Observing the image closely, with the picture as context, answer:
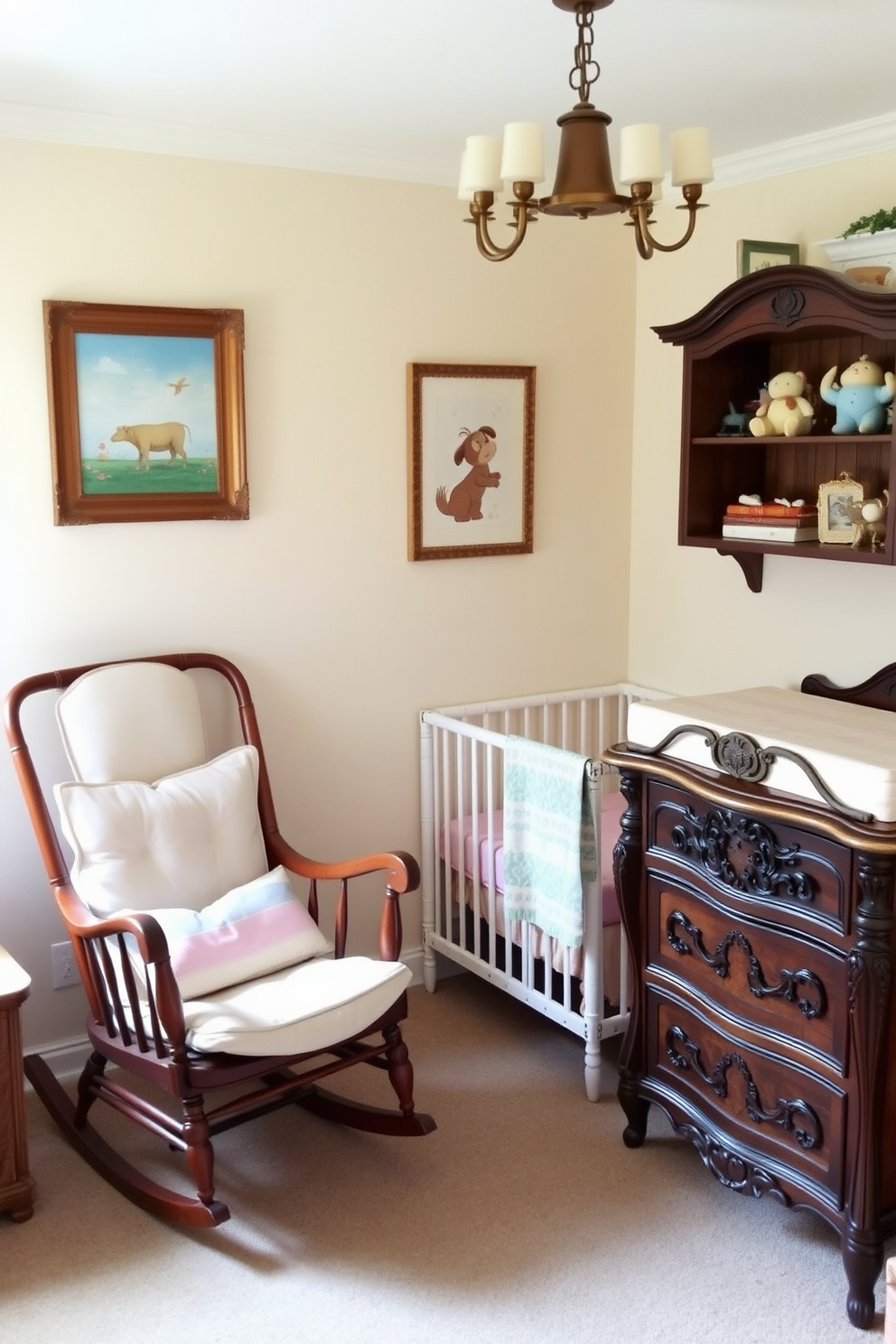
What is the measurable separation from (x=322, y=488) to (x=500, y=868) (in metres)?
1.13

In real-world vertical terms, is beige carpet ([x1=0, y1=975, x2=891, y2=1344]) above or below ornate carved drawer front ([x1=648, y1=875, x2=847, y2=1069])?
below

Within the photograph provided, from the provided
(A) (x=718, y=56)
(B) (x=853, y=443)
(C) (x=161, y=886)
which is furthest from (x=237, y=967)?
(A) (x=718, y=56)

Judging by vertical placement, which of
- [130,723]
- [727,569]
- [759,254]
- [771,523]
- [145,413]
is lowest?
[130,723]

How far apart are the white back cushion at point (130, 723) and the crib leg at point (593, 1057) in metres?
1.17

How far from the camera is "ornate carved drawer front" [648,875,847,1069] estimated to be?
89.2 inches

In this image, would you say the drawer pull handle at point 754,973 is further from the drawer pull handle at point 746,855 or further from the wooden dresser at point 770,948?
the drawer pull handle at point 746,855

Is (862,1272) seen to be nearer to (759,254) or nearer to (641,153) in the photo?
(641,153)

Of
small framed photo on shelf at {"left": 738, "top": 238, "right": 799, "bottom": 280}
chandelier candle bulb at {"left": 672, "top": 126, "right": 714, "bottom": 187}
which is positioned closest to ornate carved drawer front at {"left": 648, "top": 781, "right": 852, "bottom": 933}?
chandelier candle bulb at {"left": 672, "top": 126, "right": 714, "bottom": 187}

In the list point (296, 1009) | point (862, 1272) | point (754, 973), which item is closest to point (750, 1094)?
point (754, 973)

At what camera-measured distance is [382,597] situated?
3445mm

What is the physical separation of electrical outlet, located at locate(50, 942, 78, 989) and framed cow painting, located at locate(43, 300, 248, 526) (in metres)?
1.06

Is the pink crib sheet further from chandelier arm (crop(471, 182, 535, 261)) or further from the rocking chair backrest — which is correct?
chandelier arm (crop(471, 182, 535, 261))

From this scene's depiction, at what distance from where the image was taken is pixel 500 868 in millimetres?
3236

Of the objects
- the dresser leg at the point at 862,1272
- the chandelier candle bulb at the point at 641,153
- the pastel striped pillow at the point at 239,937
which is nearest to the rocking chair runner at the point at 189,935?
the pastel striped pillow at the point at 239,937
